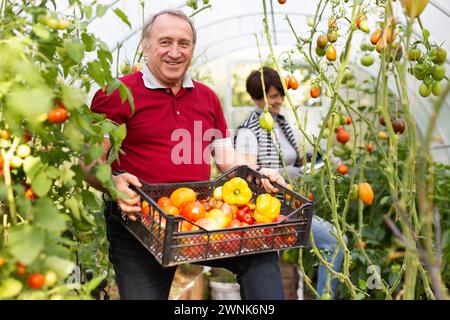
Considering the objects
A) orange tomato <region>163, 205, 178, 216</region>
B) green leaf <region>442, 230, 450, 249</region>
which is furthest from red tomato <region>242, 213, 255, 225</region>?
green leaf <region>442, 230, 450, 249</region>

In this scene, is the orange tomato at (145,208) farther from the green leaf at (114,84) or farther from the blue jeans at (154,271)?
the green leaf at (114,84)

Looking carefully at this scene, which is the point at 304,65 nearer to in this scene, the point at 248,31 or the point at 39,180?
the point at 248,31

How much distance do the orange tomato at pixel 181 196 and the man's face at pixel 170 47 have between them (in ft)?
1.52

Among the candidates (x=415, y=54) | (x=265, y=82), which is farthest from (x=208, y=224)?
(x=265, y=82)

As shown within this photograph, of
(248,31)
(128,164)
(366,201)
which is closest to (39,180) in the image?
(128,164)

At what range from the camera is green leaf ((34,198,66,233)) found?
128cm

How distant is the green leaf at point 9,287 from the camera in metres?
1.27

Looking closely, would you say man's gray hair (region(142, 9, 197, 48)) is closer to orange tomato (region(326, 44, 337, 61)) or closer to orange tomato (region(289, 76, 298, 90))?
orange tomato (region(326, 44, 337, 61))

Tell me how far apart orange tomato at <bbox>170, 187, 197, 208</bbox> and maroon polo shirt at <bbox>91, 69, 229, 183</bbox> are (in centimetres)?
16

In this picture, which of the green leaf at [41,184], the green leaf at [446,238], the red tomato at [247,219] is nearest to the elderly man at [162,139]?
the red tomato at [247,219]

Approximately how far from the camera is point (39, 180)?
53.9 inches

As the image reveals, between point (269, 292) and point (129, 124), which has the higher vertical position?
point (129, 124)

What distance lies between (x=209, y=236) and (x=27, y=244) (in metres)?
0.58
